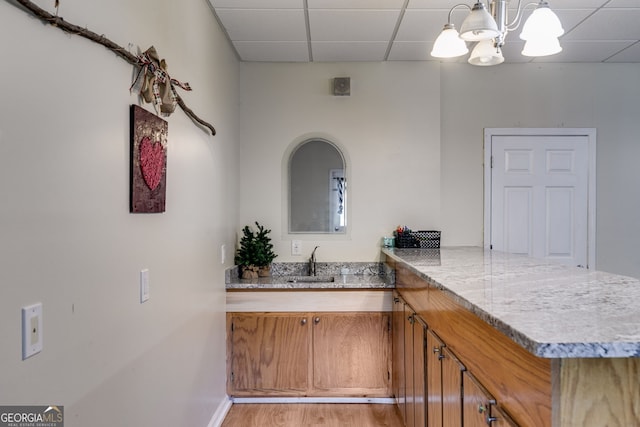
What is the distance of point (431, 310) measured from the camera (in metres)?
1.87

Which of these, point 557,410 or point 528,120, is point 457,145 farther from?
point 557,410

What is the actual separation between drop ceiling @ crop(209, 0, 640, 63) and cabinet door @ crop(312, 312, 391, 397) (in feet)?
6.55

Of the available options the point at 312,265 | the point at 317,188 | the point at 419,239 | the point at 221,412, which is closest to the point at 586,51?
the point at 419,239

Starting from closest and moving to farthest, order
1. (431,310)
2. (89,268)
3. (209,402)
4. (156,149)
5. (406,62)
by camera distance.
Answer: (89,268) < (156,149) < (431,310) < (209,402) < (406,62)

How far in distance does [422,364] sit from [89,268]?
5.09 feet

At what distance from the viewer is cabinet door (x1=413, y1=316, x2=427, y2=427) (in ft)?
6.64

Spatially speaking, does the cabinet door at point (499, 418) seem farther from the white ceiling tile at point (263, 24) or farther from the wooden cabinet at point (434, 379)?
the white ceiling tile at point (263, 24)

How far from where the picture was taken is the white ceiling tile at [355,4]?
2492 millimetres

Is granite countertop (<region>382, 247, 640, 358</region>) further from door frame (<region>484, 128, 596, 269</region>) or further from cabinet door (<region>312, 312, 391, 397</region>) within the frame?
door frame (<region>484, 128, 596, 269</region>)

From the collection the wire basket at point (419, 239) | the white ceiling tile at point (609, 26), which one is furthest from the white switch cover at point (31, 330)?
the white ceiling tile at point (609, 26)

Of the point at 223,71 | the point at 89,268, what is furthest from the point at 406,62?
the point at 89,268

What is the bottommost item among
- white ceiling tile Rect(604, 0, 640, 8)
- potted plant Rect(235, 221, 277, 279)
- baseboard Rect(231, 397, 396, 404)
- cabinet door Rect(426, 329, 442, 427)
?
baseboard Rect(231, 397, 396, 404)

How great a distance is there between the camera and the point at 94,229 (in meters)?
1.23

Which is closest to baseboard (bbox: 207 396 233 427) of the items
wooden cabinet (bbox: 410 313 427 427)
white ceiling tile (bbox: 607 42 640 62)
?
wooden cabinet (bbox: 410 313 427 427)
